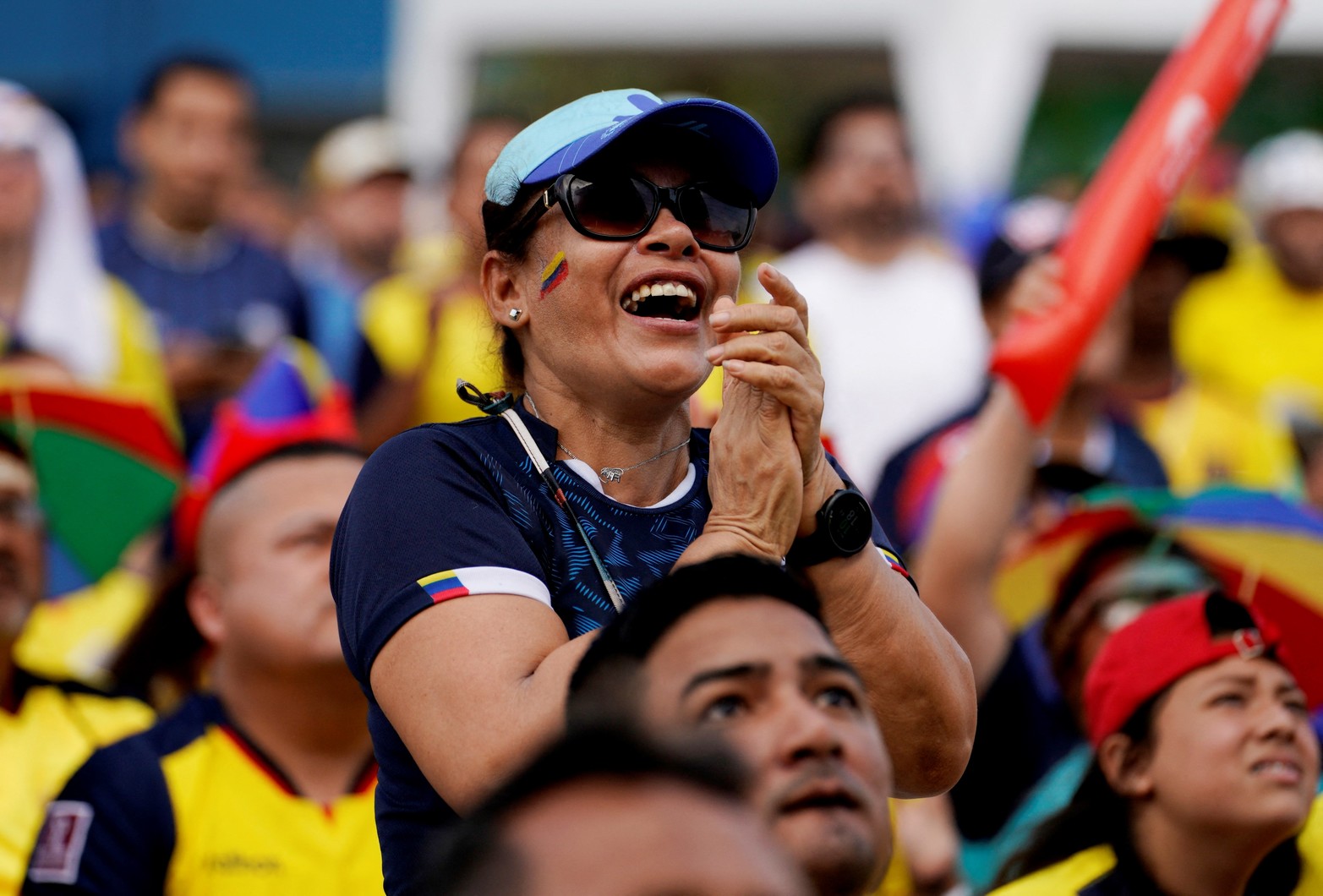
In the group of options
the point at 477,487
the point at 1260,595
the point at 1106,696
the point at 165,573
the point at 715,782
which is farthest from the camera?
the point at 165,573

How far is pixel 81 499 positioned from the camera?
15.0ft

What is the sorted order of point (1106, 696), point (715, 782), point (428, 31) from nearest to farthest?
point (715, 782) < point (1106, 696) < point (428, 31)

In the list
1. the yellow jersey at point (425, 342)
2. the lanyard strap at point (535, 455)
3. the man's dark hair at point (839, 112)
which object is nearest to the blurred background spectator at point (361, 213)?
the yellow jersey at point (425, 342)

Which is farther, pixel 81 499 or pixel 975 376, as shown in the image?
pixel 975 376

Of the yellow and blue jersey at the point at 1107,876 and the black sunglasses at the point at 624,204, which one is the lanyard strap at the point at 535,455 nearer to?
the black sunglasses at the point at 624,204

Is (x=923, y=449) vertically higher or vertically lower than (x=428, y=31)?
lower

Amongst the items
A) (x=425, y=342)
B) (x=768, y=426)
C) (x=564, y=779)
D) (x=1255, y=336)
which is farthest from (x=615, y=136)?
(x=1255, y=336)

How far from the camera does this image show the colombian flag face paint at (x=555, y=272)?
2.35 metres

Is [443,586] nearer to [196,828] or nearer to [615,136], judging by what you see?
[615,136]

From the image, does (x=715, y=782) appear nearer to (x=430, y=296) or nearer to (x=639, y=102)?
(x=639, y=102)

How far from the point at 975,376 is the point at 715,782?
4.94 meters

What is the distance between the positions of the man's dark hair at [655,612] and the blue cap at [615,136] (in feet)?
2.07

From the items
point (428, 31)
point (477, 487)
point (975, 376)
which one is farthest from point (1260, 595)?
point (428, 31)

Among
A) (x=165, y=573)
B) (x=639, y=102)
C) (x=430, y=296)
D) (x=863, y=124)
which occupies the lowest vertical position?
(x=165, y=573)
